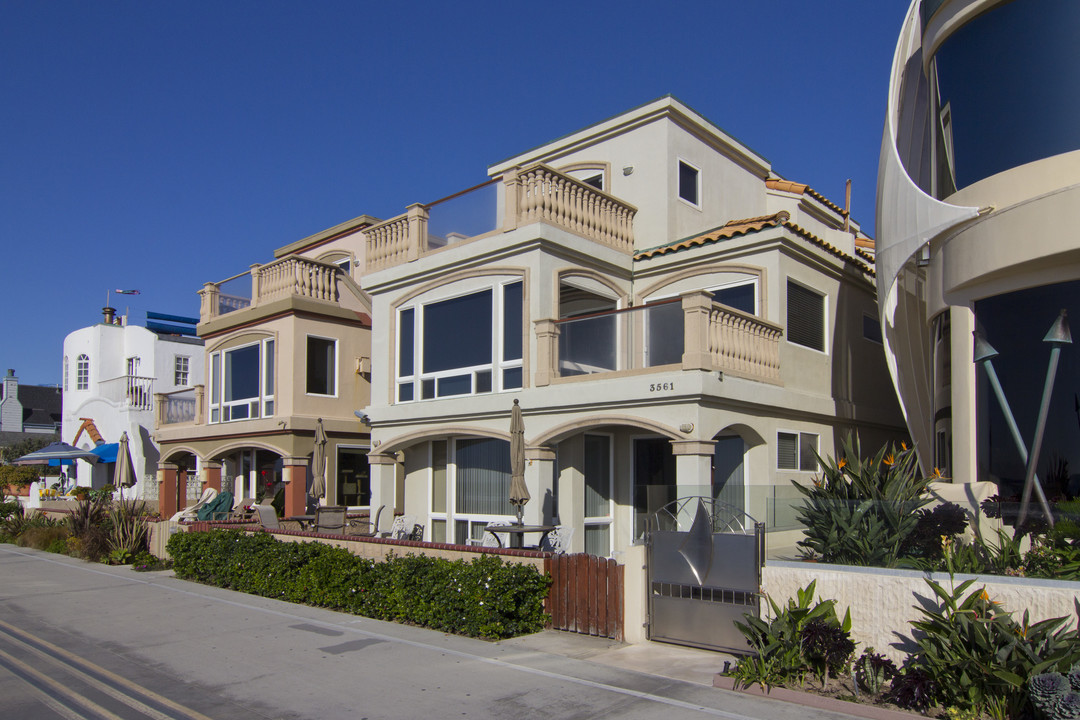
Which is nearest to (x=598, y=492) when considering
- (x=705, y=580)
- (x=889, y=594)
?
(x=705, y=580)

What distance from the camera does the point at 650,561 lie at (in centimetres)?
1034

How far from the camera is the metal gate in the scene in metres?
9.60

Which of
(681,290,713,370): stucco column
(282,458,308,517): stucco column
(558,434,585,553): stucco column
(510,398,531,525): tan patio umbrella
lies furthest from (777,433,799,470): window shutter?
(282,458,308,517): stucco column

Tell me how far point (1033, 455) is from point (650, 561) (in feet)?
14.1

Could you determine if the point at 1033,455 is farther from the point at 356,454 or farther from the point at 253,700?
the point at 356,454

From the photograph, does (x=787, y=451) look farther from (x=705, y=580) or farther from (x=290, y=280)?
(x=290, y=280)

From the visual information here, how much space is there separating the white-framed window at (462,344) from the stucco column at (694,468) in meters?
3.73

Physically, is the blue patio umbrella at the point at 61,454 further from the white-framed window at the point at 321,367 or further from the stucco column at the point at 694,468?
the stucco column at the point at 694,468

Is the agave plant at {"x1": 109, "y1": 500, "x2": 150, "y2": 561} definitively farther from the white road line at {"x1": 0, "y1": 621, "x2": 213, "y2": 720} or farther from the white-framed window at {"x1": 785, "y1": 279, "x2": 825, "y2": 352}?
the white-framed window at {"x1": 785, "y1": 279, "x2": 825, "y2": 352}

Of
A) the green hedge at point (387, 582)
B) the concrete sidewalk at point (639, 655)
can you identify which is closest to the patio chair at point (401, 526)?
the green hedge at point (387, 582)

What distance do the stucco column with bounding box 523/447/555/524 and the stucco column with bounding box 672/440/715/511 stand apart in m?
2.62

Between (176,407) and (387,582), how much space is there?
618 inches

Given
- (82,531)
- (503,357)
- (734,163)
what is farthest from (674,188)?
(82,531)

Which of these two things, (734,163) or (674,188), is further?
(734,163)
